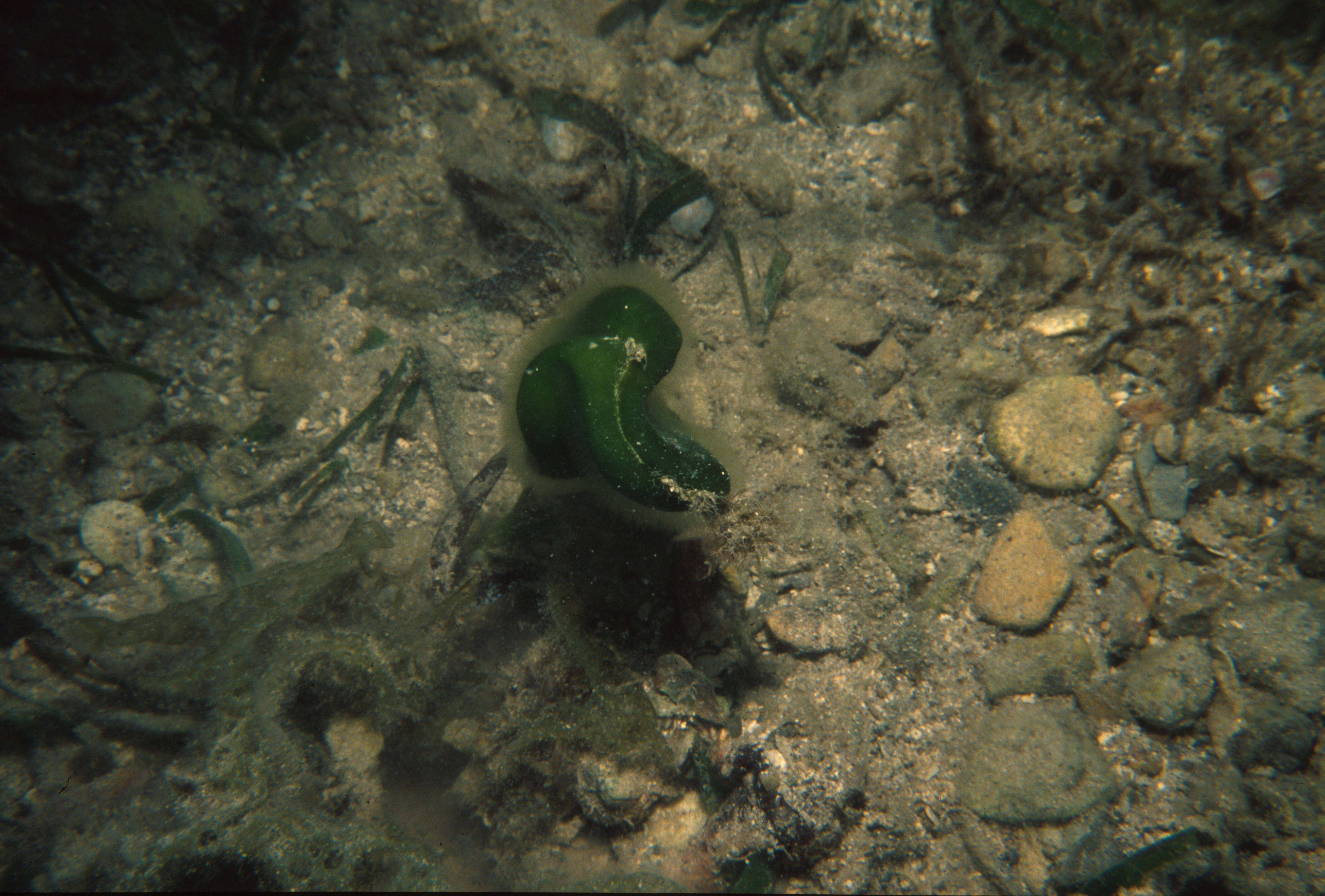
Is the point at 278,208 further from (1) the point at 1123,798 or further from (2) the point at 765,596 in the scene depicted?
(1) the point at 1123,798

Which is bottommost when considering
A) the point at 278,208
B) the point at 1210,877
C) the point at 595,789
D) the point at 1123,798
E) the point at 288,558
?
the point at 1210,877

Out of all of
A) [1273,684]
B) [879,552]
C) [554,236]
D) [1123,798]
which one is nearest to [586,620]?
[879,552]

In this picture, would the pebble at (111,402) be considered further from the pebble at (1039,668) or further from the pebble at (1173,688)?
the pebble at (1173,688)

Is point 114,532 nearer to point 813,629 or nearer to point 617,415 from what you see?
point 617,415

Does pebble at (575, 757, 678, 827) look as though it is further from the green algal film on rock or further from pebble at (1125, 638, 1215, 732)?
pebble at (1125, 638, 1215, 732)

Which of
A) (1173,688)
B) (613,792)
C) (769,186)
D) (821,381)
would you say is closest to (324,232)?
(769,186)

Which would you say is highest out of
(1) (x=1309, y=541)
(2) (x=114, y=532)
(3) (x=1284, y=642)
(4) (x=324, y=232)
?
(4) (x=324, y=232)

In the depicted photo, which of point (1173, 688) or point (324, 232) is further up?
point (324, 232)
